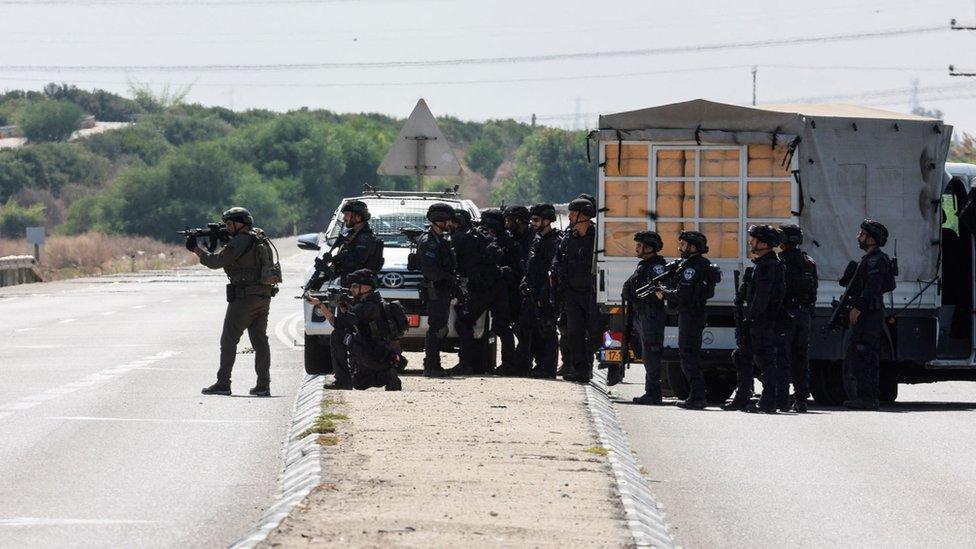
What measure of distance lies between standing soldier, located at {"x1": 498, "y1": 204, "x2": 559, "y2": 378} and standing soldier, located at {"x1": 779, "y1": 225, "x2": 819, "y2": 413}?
248 centimetres

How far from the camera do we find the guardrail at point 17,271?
5031 centimetres

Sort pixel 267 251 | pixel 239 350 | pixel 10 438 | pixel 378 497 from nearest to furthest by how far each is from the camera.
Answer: pixel 378 497
pixel 10 438
pixel 267 251
pixel 239 350

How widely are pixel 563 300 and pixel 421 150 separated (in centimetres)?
790

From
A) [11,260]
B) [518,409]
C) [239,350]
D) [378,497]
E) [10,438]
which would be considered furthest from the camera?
[11,260]

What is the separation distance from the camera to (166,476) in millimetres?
12469

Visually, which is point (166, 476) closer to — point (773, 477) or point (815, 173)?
point (773, 477)

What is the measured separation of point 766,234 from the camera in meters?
17.0

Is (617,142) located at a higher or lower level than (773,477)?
higher

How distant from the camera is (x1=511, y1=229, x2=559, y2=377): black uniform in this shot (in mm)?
18969

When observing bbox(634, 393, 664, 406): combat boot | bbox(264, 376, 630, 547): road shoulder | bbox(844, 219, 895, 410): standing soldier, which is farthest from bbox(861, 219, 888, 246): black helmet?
bbox(264, 376, 630, 547): road shoulder

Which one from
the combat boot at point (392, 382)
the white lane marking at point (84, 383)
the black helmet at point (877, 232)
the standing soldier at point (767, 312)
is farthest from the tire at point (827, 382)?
the white lane marking at point (84, 383)

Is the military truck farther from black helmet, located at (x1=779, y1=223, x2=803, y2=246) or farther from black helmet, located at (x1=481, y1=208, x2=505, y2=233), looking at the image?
black helmet, located at (x1=481, y1=208, x2=505, y2=233)

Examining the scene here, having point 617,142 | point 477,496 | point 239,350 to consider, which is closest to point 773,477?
point 477,496

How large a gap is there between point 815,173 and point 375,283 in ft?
15.2
